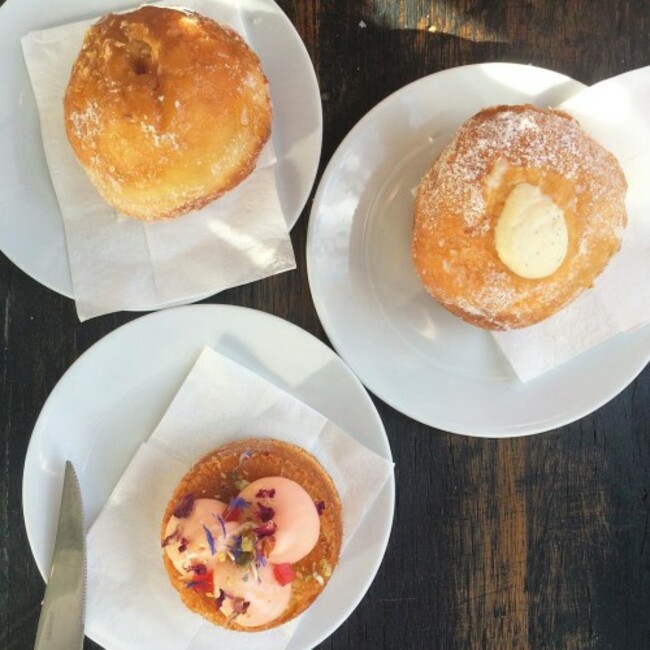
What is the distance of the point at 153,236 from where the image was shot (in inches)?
51.9

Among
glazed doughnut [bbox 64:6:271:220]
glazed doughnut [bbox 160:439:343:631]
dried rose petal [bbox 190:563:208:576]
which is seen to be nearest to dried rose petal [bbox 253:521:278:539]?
glazed doughnut [bbox 160:439:343:631]

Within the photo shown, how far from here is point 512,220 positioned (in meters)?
1.18

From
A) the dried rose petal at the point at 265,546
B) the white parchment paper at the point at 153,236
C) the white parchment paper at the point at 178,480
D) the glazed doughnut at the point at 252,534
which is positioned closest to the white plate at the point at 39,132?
the white parchment paper at the point at 153,236

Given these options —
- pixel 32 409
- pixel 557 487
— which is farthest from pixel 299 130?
pixel 557 487

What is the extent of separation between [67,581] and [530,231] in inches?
41.8

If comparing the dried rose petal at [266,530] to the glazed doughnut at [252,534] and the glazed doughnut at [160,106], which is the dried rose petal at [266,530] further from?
the glazed doughnut at [160,106]

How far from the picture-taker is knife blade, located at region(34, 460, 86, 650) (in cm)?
132

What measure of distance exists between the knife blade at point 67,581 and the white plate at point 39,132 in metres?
0.40

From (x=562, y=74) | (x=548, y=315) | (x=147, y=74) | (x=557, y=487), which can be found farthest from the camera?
(x=557, y=487)

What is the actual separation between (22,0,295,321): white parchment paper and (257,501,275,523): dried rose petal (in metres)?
0.41

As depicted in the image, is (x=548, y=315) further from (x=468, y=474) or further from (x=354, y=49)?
(x=354, y=49)

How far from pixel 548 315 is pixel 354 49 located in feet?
2.18

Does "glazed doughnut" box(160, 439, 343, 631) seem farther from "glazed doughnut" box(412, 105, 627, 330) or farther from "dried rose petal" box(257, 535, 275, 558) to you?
"glazed doughnut" box(412, 105, 627, 330)

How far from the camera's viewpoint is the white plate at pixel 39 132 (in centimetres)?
129
